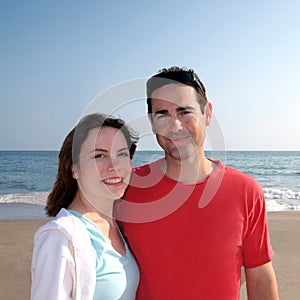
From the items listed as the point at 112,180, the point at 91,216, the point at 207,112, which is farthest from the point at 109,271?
the point at 207,112

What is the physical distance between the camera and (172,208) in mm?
2184

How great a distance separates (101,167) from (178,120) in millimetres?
534

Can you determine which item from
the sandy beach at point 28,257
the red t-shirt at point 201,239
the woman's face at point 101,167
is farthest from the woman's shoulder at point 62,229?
the sandy beach at point 28,257

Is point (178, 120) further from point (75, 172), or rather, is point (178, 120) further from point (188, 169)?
point (75, 172)

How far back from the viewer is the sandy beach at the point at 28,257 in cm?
480

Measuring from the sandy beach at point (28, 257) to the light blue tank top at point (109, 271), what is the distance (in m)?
2.97

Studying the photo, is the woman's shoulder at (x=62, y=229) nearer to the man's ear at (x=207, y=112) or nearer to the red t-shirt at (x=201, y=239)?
the red t-shirt at (x=201, y=239)

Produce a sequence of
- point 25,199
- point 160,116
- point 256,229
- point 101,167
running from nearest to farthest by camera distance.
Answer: point 101,167
point 256,229
point 160,116
point 25,199

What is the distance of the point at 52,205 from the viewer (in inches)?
84.7

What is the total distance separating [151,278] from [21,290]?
10.6ft

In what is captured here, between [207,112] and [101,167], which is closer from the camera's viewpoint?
[101,167]

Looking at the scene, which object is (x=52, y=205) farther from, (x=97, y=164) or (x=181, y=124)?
(x=181, y=124)

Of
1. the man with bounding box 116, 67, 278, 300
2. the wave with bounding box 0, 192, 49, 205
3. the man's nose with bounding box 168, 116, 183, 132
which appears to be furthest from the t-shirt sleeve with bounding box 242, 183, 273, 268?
the wave with bounding box 0, 192, 49, 205

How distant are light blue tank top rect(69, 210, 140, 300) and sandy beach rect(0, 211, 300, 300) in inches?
117
